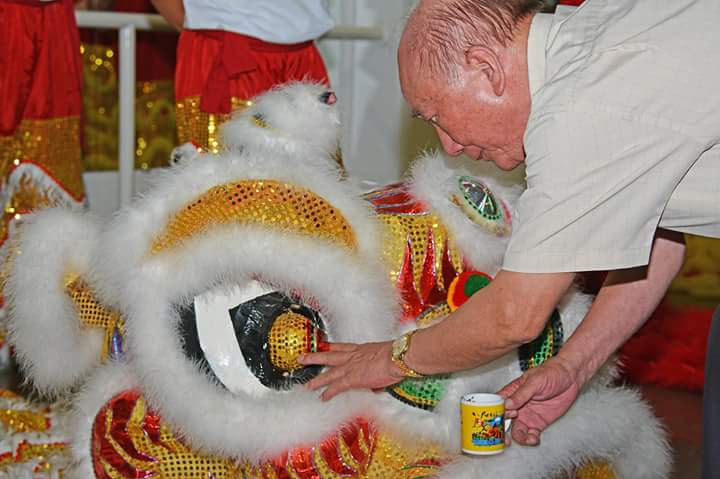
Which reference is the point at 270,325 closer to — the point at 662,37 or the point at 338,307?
the point at 338,307

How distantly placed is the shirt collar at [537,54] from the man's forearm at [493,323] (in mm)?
222

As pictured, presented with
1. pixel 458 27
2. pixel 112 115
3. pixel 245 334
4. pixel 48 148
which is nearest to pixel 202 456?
pixel 245 334

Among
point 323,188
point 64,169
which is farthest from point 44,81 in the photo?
point 323,188

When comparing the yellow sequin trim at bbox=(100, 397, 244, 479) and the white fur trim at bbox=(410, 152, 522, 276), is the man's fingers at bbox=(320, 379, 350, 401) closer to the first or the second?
the yellow sequin trim at bbox=(100, 397, 244, 479)

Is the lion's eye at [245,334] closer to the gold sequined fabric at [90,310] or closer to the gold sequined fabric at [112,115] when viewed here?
the gold sequined fabric at [90,310]

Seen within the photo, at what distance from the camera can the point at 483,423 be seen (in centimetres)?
143

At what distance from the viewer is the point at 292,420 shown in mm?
1502

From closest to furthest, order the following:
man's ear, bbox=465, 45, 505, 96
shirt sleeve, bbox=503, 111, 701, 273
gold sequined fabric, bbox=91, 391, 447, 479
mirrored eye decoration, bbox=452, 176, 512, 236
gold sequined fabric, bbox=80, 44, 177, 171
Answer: shirt sleeve, bbox=503, 111, 701, 273 → man's ear, bbox=465, 45, 505, 96 → gold sequined fabric, bbox=91, 391, 447, 479 → mirrored eye decoration, bbox=452, 176, 512, 236 → gold sequined fabric, bbox=80, 44, 177, 171

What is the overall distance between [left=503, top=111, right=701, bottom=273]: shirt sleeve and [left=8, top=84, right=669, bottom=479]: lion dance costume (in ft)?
1.51

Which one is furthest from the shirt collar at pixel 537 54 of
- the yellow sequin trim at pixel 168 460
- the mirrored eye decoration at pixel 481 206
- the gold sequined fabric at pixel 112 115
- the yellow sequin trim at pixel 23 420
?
the gold sequined fabric at pixel 112 115

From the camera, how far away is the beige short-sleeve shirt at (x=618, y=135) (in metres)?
1.07

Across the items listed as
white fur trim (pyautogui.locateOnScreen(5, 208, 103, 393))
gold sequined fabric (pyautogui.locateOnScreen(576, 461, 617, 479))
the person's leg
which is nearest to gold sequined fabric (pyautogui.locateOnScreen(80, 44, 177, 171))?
white fur trim (pyautogui.locateOnScreen(5, 208, 103, 393))

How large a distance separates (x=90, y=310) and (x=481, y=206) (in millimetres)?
665

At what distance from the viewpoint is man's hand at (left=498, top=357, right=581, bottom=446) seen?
1.43 m
